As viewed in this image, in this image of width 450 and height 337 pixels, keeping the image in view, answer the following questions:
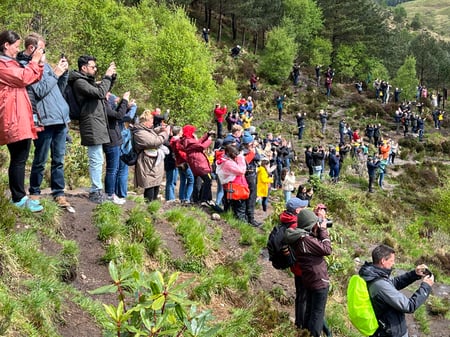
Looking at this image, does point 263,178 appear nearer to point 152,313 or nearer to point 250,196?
point 250,196

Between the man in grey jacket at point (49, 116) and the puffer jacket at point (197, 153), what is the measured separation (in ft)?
10.3

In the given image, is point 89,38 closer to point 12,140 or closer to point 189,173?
point 189,173

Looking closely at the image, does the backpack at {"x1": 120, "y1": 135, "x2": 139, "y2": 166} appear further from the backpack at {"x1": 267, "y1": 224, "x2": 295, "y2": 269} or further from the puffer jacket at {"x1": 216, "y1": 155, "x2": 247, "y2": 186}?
the backpack at {"x1": 267, "y1": 224, "x2": 295, "y2": 269}

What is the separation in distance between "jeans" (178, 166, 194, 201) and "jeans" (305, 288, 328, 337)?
163 inches

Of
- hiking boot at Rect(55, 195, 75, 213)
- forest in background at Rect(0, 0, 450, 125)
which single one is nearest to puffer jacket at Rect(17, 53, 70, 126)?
hiking boot at Rect(55, 195, 75, 213)

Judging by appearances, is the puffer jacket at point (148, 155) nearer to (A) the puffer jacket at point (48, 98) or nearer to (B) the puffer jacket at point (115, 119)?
(B) the puffer jacket at point (115, 119)

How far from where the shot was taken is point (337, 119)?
3231 cm

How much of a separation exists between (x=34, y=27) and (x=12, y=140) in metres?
16.6

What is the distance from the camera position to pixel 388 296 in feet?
12.8

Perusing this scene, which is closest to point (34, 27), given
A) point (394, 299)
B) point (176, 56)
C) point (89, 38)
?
point (89, 38)

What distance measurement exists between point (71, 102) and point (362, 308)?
4183 mm

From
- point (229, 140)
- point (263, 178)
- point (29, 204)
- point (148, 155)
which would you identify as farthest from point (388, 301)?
point (263, 178)

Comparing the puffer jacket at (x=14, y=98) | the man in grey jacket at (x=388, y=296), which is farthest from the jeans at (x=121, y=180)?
the man in grey jacket at (x=388, y=296)

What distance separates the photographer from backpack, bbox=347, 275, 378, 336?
396 cm
